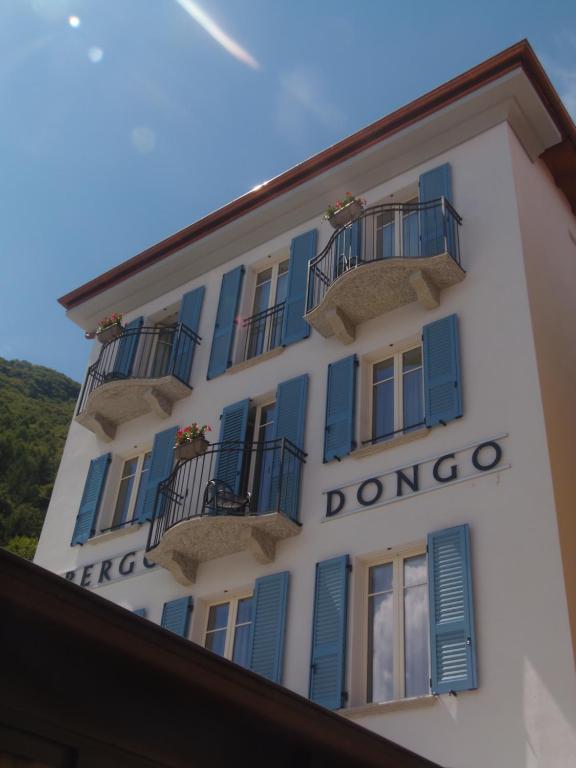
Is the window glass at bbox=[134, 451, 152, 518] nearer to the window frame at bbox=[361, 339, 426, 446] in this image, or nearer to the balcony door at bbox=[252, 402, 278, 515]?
the balcony door at bbox=[252, 402, 278, 515]

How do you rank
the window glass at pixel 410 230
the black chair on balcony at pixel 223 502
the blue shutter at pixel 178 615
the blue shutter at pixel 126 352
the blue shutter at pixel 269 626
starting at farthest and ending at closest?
1. the blue shutter at pixel 126 352
2. the window glass at pixel 410 230
3. the black chair on balcony at pixel 223 502
4. the blue shutter at pixel 178 615
5. the blue shutter at pixel 269 626

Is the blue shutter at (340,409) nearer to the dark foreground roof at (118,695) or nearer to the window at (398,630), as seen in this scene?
the window at (398,630)

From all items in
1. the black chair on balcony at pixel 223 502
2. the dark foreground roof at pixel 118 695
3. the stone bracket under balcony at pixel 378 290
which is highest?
the stone bracket under balcony at pixel 378 290

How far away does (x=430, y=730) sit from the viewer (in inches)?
400

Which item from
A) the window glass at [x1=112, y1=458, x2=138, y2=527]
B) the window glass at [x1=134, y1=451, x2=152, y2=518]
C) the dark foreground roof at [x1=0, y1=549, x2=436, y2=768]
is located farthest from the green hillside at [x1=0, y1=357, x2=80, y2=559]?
the dark foreground roof at [x1=0, y1=549, x2=436, y2=768]

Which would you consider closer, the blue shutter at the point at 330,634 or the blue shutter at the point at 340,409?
the blue shutter at the point at 330,634

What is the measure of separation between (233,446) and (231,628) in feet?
9.59

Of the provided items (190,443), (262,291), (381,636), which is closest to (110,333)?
(262,291)

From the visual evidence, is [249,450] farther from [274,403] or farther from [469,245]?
[469,245]

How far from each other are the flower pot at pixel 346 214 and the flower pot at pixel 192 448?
13.6 ft

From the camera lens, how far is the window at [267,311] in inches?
635

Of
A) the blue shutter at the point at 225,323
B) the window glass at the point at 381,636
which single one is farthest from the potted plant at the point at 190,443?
the window glass at the point at 381,636

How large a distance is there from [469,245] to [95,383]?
7.91 meters

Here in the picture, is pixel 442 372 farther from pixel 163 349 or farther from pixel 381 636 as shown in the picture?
pixel 163 349
